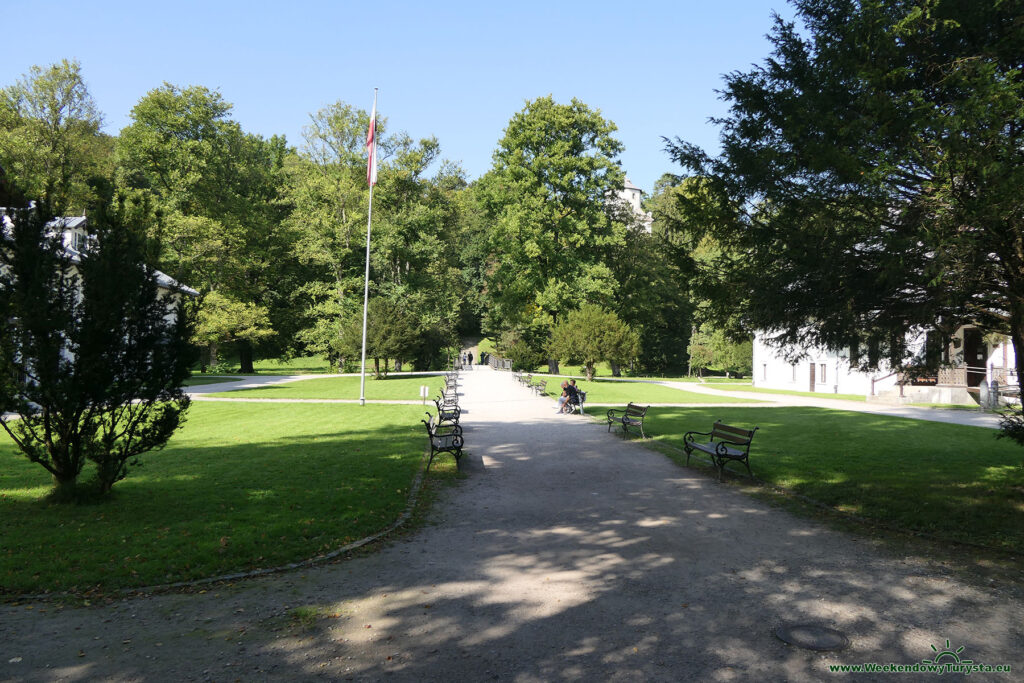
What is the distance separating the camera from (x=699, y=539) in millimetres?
7980

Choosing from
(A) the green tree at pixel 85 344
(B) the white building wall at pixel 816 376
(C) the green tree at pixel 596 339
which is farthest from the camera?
(C) the green tree at pixel 596 339

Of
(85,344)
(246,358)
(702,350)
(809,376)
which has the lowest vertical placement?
(809,376)

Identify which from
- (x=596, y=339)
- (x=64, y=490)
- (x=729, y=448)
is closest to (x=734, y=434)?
(x=729, y=448)

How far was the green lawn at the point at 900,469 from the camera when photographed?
8.90m

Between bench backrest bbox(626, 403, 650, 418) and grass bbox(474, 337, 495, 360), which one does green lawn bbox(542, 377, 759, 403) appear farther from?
grass bbox(474, 337, 495, 360)

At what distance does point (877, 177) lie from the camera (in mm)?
7520

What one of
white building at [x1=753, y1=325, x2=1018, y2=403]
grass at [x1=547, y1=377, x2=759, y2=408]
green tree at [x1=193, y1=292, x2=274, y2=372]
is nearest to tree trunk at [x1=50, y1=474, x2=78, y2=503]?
white building at [x1=753, y1=325, x2=1018, y2=403]

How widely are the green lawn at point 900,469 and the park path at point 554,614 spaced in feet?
6.67

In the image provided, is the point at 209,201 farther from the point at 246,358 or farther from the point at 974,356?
the point at 974,356

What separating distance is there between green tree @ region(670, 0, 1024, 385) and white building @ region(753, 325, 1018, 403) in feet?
8.75

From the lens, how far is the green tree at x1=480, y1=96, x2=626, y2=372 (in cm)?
4922

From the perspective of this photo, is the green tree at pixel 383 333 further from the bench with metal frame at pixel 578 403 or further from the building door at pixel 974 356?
the building door at pixel 974 356

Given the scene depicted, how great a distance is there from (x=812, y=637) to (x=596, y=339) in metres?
37.4

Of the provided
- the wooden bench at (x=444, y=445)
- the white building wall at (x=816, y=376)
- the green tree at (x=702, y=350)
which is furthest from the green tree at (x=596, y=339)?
the wooden bench at (x=444, y=445)
